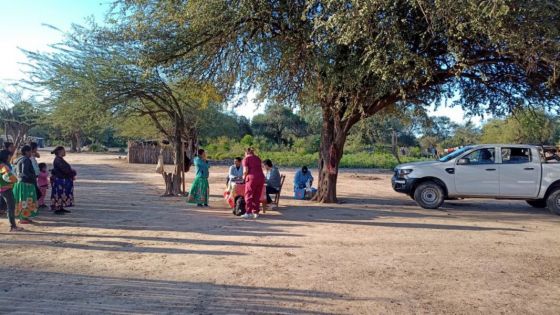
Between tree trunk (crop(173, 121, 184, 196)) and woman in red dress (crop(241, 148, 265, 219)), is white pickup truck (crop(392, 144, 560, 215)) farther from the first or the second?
tree trunk (crop(173, 121, 184, 196))

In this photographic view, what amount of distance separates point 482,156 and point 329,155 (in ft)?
14.5

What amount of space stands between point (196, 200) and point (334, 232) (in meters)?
4.90

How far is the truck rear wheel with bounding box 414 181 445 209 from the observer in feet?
42.4

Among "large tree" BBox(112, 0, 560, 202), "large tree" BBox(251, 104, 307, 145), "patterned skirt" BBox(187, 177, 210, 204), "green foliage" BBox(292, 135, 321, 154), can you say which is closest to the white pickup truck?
"large tree" BBox(112, 0, 560, 202)

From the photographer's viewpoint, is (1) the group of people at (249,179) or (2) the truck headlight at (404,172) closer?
(1) the group of people at (249,179)

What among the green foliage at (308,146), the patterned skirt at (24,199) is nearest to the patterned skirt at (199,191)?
the patterned skirt at (24,199)

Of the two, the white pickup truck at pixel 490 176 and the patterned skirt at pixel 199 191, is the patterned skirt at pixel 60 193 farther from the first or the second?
the white pickup truck at pixel 490 176

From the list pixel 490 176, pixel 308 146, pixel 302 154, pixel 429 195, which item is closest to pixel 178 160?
pixel 429 195

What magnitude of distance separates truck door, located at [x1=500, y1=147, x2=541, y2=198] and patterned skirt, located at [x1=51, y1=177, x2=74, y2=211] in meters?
11.6

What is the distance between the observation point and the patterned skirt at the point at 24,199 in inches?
359

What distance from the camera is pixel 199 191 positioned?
1249 cm

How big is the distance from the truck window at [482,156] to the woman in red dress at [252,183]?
245 inches

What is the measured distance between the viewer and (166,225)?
948 cm

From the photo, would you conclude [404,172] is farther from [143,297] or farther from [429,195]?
[143,297]
